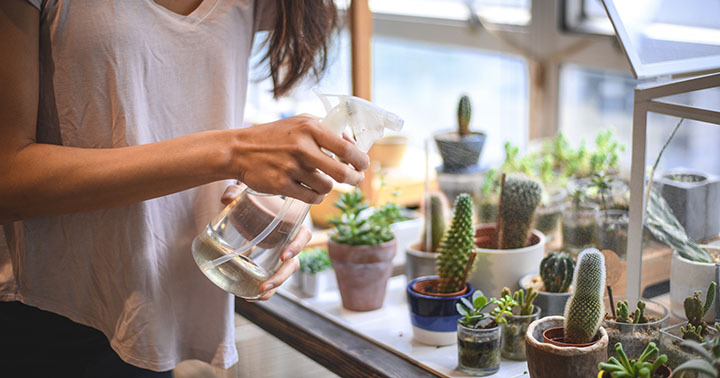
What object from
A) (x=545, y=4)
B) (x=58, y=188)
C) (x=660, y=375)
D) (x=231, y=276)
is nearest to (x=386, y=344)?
(x=231, y=276)

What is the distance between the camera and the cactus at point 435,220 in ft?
3.88

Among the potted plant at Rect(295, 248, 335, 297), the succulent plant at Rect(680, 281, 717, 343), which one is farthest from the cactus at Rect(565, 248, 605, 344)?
the potted plant at Rect(295, 248, 335, 297)

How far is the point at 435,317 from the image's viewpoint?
951mm

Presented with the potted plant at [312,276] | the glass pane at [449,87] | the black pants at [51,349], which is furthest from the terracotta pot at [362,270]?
the glass pane at [449,87]

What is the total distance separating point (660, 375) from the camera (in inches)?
27.2

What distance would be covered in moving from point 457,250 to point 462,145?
1.01 ft

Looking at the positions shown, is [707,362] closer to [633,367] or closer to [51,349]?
[633,367]

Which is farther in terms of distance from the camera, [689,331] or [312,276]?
[312,276]

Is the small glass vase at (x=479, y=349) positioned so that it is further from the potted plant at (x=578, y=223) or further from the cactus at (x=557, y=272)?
the potted plant at (x=578, y=223)

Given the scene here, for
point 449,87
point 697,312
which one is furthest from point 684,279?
point 449,87

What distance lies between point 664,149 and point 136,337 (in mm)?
701

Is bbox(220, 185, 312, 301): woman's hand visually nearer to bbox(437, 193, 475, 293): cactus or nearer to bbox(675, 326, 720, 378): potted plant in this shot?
bbox(437, 193, 475, 293): cactus

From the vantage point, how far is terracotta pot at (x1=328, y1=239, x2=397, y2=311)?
3.61 feet

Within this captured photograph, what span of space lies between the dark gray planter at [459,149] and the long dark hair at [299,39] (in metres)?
0.34
